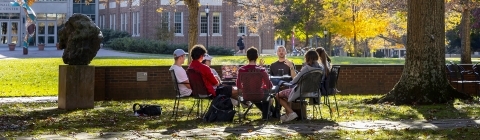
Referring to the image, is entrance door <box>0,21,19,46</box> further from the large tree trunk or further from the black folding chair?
the black folding chair

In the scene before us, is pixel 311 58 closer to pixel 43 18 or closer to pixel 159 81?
pixel 159 81

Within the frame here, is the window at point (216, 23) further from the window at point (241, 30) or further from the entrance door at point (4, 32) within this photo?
the entrance door at point (4, 32)

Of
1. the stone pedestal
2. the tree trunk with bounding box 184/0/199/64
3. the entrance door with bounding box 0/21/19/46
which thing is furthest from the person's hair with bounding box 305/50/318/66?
the entrance door with bounding box 0/21/19/46

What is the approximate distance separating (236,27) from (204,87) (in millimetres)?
50584

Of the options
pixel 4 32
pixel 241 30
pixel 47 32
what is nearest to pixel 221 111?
pixel 241 30

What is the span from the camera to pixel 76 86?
17.5 meters

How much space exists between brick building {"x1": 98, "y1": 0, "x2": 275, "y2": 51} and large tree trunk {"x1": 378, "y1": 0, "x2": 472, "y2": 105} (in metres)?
43.6

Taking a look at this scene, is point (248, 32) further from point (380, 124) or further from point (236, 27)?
point (380, 124)

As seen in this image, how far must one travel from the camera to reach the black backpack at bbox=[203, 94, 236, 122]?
46.4 feet

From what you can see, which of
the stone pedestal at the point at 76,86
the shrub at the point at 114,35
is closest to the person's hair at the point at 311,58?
the stone pedestal at the point at 76,86

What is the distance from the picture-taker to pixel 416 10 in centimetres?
1800

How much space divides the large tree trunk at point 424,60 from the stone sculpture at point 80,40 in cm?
541

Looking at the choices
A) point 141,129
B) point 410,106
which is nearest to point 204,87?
point 141,129

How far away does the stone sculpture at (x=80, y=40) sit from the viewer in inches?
687
